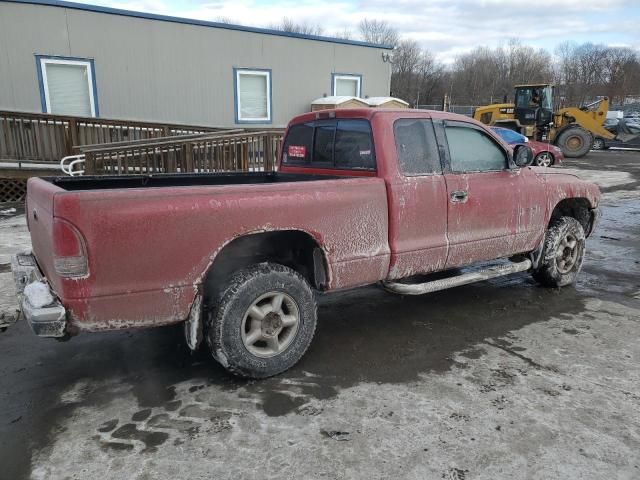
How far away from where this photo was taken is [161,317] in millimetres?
3131

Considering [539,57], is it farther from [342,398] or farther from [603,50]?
[342,398]

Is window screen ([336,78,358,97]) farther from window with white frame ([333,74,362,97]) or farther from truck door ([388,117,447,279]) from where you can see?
truck door ([388,117,447,279])

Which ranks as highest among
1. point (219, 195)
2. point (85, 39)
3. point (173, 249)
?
point (85, 39)

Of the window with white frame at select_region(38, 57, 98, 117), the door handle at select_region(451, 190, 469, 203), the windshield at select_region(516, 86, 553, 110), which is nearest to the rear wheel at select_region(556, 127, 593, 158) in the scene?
the windshield at select_region(516, 86, 553, 110)

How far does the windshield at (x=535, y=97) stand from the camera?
72.3 ft

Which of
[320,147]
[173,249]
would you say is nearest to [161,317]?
[173,249]

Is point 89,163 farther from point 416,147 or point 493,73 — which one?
point 493,73

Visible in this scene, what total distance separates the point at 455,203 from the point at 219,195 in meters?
2.14

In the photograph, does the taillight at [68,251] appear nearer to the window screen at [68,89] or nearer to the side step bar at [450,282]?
the side step bar at [450,282]

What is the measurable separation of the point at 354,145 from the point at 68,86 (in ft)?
33.3

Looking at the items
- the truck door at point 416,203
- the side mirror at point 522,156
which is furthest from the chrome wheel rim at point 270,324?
the side mirror at point 522,156

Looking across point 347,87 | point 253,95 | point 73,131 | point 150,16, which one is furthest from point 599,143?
point 73,131

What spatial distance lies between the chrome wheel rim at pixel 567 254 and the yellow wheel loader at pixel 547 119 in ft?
60.9

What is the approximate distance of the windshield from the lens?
868 inches
